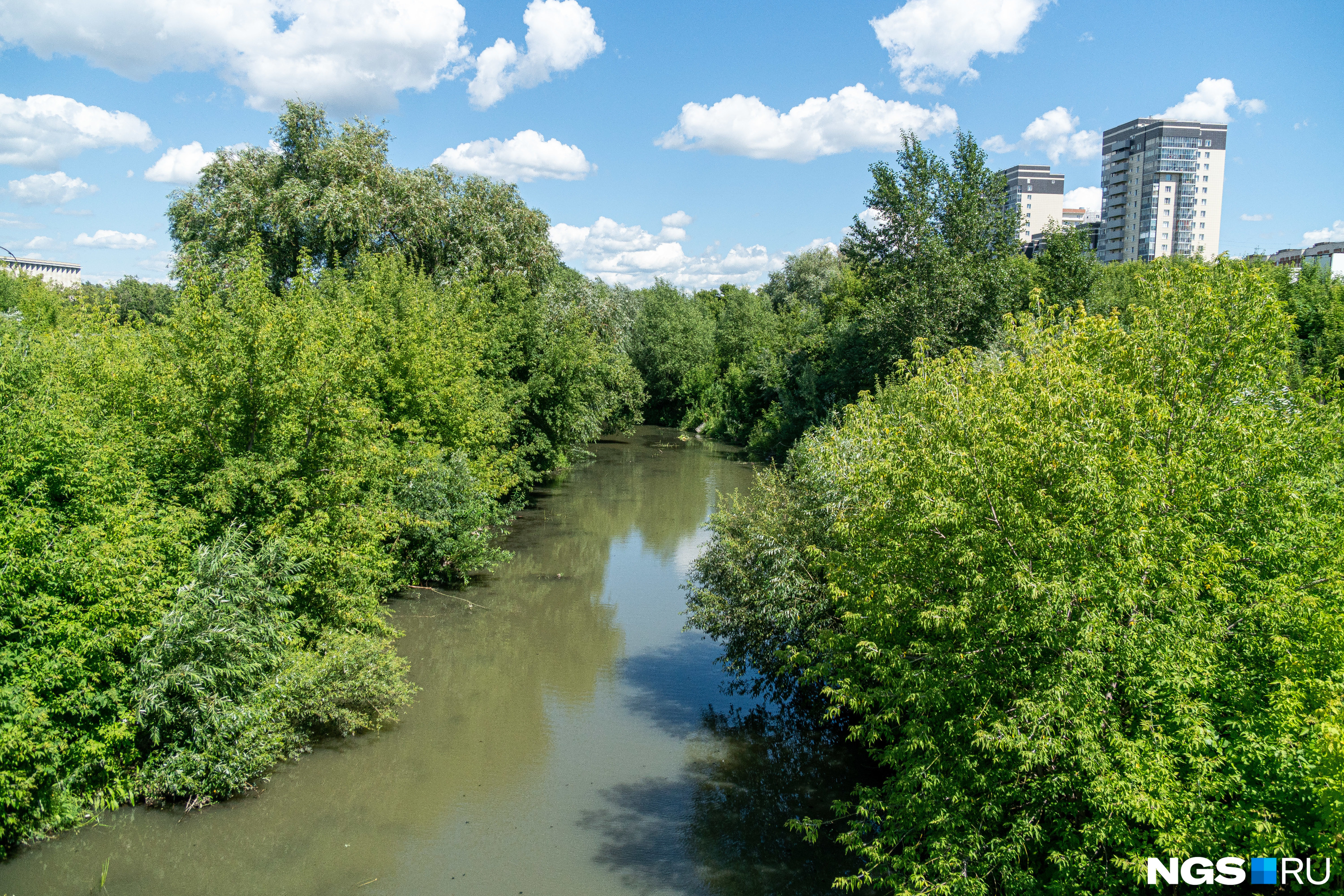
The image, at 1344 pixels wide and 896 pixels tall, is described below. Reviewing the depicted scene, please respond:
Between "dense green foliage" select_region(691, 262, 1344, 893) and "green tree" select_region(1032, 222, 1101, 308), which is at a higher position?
"green tree" select_region(1032, 222, 1101, 308)

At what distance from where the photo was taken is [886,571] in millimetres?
11578

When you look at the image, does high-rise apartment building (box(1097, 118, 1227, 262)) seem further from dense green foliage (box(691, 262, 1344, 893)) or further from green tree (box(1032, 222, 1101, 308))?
dense green foliage (box(691, 262, 1344, 893))

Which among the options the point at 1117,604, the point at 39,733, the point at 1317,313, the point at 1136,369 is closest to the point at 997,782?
the point at 1117,604

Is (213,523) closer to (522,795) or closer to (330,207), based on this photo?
(522,795)

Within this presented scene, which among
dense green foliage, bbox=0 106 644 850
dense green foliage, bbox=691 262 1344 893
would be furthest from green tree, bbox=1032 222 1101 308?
dense green foliage, bbox=691 262 1344 893

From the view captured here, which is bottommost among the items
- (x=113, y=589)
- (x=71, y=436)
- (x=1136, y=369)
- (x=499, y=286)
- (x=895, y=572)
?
(x=113, y=589)

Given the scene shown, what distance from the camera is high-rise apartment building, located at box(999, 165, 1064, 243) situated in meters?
145

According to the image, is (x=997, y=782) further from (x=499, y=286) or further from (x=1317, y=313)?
(x=1317, y=313)

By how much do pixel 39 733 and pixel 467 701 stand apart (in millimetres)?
9163

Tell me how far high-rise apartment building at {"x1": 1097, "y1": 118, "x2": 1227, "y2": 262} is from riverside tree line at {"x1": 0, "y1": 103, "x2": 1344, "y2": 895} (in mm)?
112327

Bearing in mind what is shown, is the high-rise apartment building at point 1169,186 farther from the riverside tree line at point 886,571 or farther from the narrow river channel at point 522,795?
the narrow river channel at point 522,795

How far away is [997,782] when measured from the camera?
951 cm

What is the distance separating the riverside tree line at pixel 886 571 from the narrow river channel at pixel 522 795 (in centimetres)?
78

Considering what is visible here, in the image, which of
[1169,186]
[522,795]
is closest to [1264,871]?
[522,795]
